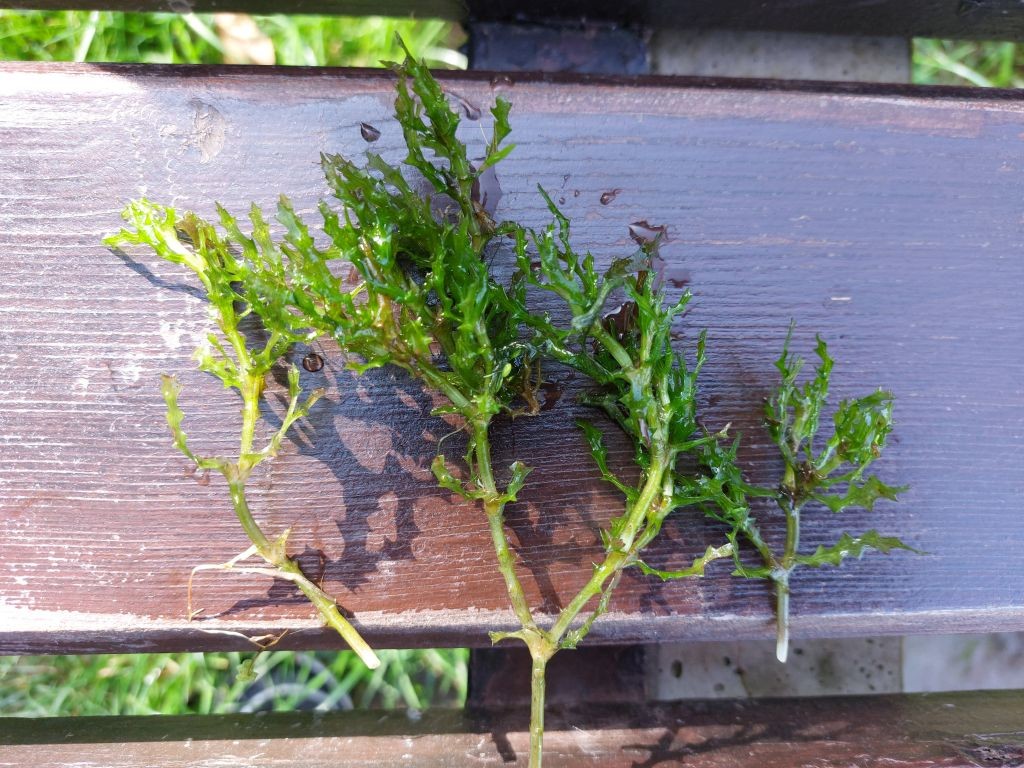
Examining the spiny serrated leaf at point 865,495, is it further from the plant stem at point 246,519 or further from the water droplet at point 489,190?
the plant stem at point 246,519

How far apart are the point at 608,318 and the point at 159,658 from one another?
2023 mm

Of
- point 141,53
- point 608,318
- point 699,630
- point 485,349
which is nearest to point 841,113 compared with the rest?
point 608,318

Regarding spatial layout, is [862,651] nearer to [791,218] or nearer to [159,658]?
[791,218]

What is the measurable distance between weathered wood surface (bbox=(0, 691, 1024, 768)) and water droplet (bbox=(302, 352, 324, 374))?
84 cm

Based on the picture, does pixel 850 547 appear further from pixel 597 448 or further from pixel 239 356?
pixel 239 356

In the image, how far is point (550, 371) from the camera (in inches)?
64.1

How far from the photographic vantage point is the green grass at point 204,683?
2.45 m

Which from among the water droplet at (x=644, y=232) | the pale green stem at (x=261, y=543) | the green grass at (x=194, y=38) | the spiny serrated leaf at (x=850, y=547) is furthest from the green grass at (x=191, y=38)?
the spiny serrated leaf at (x=850, y=547)

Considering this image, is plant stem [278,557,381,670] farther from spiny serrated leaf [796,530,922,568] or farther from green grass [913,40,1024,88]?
green grass [913,40,1024,88]

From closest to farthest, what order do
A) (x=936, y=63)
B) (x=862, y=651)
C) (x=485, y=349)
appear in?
1. (x=485, y=349)
2. (x=862, y=651)
3. (x=936, y=63)

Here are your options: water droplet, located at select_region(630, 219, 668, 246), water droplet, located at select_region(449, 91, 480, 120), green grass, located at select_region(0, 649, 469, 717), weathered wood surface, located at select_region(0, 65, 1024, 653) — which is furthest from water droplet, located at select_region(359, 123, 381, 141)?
green grass, located at select_region(0, 649, 469, 717)

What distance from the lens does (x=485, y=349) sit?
4.39 ft

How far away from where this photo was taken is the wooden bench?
1599 mm

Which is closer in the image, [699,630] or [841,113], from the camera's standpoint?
[699,630]
